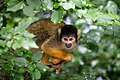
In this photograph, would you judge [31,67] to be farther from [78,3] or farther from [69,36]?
[69,36]

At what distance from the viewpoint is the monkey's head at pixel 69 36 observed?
10.6ft

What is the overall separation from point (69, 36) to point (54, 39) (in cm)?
22

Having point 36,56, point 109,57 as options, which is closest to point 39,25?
point 36,56

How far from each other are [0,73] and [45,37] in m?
0.74

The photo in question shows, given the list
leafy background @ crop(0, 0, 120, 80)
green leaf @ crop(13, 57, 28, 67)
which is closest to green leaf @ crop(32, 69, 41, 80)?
leafy background @ crop(0, 0, 120, 80)

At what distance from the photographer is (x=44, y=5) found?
2316mm

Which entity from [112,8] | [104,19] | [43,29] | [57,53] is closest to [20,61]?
[104,19]

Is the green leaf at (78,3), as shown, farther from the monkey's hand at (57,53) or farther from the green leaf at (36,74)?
the monkey's hand at (57,53)

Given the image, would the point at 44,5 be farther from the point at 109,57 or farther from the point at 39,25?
the point at 109,57

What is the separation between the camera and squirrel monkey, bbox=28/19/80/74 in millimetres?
3248

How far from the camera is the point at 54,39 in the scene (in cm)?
345

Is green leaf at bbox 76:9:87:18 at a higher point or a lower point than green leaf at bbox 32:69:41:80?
higher

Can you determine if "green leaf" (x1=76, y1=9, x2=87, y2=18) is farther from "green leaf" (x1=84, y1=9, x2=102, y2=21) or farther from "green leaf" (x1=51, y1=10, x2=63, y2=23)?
"green leaf" (x1=51, y1=10, x2=63, y2=23)

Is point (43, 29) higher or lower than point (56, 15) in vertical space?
lower
